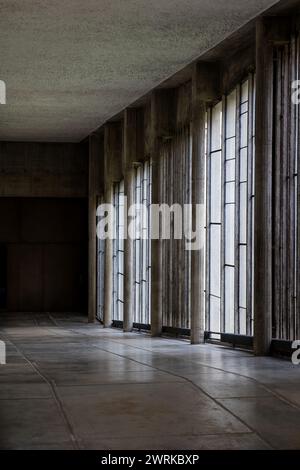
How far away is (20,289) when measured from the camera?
38.8 metres

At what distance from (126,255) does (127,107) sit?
4912 millimetres

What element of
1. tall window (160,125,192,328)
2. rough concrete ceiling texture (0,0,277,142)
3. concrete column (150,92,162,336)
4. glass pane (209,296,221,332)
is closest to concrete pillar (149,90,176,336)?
concrete column (150,92,162,336)

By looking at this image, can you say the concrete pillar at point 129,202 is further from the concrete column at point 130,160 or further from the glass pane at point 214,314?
the glass pane at point 214,314

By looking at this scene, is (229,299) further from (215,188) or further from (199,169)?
(199,169)

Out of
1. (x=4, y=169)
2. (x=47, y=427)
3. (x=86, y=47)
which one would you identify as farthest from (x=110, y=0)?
(x=4, y=169)

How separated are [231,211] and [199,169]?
5.99 feet

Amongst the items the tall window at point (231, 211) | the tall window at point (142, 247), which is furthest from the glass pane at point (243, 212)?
the tall window at point (142, 247)

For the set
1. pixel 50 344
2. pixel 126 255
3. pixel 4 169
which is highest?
pixel 4 169

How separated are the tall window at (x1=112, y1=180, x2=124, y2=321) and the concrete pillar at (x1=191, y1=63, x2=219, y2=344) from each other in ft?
35.3

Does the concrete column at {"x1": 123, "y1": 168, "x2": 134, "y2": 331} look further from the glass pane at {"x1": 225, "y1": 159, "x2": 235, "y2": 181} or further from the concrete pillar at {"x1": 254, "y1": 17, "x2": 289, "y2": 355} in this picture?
the concrete pillar at {"x1": 254, "y1": 17, "x2": 289, "y2": 355}

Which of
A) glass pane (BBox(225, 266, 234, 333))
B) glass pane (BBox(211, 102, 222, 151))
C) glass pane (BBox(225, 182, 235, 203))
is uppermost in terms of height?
glass pane (BBox(211, 102, 222, 151))

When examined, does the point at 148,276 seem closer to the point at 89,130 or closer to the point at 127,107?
the point at 127,107

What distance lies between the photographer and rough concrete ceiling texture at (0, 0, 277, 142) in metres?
16.0

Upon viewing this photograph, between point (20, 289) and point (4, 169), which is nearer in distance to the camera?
point (4, 169)
